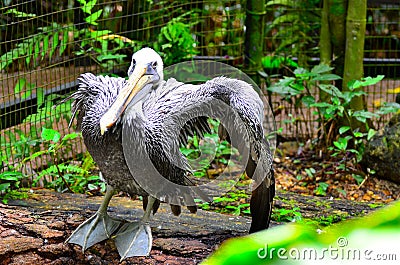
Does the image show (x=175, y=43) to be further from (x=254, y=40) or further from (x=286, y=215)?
(x=286, y=215)

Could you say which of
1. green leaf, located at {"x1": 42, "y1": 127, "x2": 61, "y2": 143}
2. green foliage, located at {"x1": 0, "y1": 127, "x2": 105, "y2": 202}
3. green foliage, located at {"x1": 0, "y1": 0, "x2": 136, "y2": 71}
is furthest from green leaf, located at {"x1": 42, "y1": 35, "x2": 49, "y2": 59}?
green leaf, located at {"x1": 42, "y1": 127, "x2": 61, "y2": 143}

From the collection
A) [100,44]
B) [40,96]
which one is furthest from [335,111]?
[40,96]

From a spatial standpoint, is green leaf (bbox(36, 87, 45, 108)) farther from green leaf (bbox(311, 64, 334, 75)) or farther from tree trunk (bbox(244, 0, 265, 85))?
green leaf (bbox(311, 64, 334, 75))

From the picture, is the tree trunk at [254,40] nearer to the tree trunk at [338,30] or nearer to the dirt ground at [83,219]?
the tree trunk at [338,30]

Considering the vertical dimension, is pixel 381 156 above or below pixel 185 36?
below

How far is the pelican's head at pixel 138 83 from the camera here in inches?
109

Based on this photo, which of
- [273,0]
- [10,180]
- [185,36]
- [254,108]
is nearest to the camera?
[254,108]

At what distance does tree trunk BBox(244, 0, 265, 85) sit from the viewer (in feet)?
17.2

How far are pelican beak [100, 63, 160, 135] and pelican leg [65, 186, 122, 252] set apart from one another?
0.54 metres

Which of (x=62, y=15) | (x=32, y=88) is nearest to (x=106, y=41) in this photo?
(x=62, y=15)

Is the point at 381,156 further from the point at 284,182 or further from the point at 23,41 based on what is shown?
the point at 23,41

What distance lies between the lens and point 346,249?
823 mm

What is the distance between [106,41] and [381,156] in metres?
2.34

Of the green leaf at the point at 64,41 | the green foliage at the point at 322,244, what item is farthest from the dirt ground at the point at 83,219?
the green foliage at the point at 322,244
